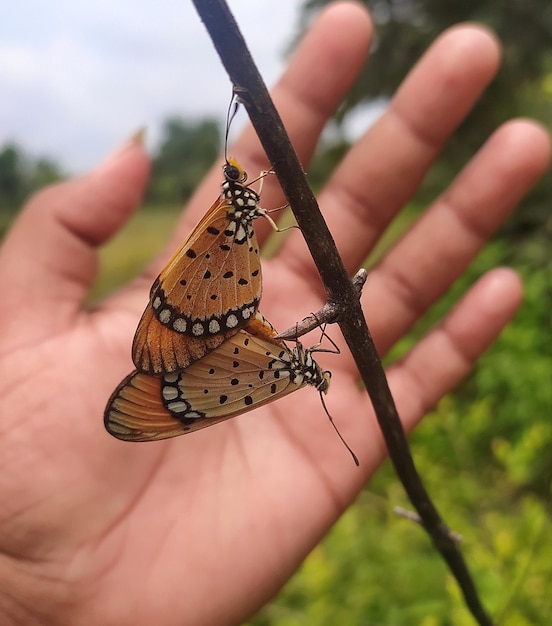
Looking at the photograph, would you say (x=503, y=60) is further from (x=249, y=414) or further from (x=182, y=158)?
(x=249, y=414)

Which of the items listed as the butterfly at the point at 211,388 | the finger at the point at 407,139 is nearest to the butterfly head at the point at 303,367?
the butterfly at the point at 211,388

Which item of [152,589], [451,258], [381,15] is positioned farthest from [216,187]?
[381,15]

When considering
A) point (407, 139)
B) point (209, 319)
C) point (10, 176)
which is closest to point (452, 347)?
point (407, 139)

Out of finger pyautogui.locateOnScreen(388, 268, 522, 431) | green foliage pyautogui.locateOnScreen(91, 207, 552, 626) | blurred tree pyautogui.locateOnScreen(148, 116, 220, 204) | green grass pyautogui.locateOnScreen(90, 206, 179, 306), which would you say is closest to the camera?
green foliage pyautogui.locateOnScreen(91, 207, 552, 626)

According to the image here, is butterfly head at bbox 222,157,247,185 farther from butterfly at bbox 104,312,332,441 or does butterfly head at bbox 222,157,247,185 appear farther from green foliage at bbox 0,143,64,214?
green foliage at bbox 0,143,64,214

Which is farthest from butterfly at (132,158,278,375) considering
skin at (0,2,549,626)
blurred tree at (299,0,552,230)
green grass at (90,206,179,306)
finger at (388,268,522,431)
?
blurred tree at (299,0,552,230)

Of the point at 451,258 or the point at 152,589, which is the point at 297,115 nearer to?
the point at 451,258

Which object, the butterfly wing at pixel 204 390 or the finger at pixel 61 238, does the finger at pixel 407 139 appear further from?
the butterfly wing at pixel 204 390
